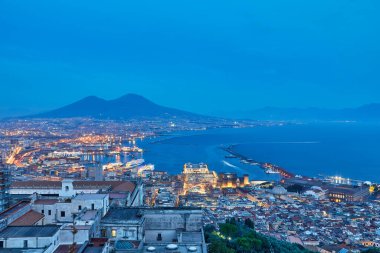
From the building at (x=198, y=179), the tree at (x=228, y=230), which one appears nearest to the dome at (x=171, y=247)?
the tree at (x=228, y=230)

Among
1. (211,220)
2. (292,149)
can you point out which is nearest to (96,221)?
(211,220)

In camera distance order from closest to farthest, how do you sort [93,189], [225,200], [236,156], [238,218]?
[93,189] < [238,218] < [225,200] < [236,156]

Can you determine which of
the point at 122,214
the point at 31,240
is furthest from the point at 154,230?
the point at 31,240

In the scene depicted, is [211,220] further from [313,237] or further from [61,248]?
[61,248]

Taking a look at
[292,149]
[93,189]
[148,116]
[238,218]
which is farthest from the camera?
[148,116]

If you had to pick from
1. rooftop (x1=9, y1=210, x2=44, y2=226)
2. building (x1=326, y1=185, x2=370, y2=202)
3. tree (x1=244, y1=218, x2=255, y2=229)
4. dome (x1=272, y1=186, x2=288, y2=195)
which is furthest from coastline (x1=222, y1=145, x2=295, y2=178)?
rooftop (x1=9, y1=210, x2=44, y2=226)
